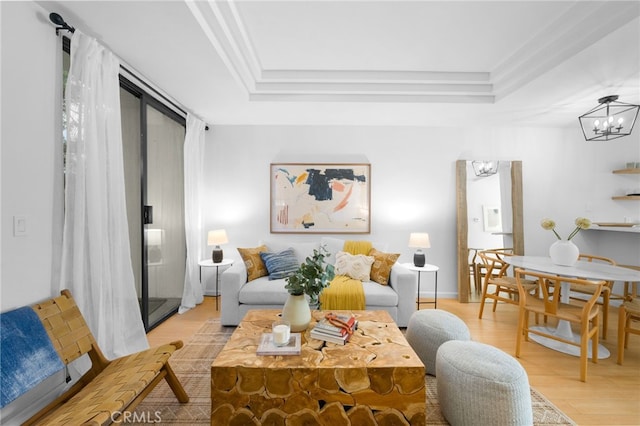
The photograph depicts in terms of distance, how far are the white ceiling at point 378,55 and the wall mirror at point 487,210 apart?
790mm

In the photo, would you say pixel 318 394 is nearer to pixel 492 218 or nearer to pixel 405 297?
pixel 405 297

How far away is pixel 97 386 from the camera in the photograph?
155cm

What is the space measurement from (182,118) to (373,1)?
2662 mm

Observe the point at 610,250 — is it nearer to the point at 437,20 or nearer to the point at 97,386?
the point at 437,20

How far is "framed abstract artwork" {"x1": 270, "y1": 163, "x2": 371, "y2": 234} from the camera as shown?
4.07 meters

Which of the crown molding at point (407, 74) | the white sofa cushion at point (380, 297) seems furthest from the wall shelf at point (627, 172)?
the white sofa cushion at point (380, 297)

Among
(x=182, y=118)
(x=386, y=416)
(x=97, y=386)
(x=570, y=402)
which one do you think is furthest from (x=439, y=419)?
(x=182, y=118)

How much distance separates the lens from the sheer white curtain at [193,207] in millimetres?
3547

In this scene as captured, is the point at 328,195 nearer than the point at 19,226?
No

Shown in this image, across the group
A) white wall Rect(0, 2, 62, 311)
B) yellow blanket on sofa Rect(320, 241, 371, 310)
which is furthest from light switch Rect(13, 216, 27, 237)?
yellow blanket on sofa Rect(320, 241, 371, 310)

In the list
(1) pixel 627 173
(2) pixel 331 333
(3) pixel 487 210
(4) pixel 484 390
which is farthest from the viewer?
(3) pixel 487 210

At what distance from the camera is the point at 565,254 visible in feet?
8.97

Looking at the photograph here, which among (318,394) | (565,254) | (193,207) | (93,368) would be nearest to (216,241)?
(193,207)

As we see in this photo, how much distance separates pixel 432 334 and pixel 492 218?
260 centimetres
